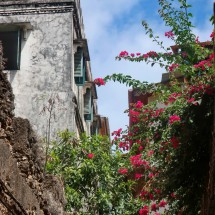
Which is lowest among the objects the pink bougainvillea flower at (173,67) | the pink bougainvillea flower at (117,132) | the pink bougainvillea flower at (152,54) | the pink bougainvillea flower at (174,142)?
the pink bougainvillea flower at (174,142)

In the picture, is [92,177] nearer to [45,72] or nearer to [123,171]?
[123,171]

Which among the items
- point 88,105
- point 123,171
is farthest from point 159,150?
point 88,105

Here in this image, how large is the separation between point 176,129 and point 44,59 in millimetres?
8303

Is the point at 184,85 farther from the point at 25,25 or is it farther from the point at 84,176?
the point at 25,25

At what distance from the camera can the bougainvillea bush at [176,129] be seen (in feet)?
24.8

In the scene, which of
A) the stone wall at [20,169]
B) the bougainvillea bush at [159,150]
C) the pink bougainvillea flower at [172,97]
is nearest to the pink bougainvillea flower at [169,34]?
the bougainvillea bush at [159,150]

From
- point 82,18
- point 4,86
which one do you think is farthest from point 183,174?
point 82,18

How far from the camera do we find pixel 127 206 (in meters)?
12.0

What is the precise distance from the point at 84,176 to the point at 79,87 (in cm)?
601

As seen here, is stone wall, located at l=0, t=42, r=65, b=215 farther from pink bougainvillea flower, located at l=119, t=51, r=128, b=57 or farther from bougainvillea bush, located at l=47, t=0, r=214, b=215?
pink bougainvillea flower, located at l=119, t=51, r=128, b=57

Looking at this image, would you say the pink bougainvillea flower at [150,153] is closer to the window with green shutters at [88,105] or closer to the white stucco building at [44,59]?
the white stucco building at [44,59]

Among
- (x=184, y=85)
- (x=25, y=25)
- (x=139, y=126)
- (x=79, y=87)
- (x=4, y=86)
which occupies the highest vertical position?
(x=25, y=25)

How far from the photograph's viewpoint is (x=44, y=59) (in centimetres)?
1623

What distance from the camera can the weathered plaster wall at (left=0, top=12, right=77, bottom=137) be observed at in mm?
15398
